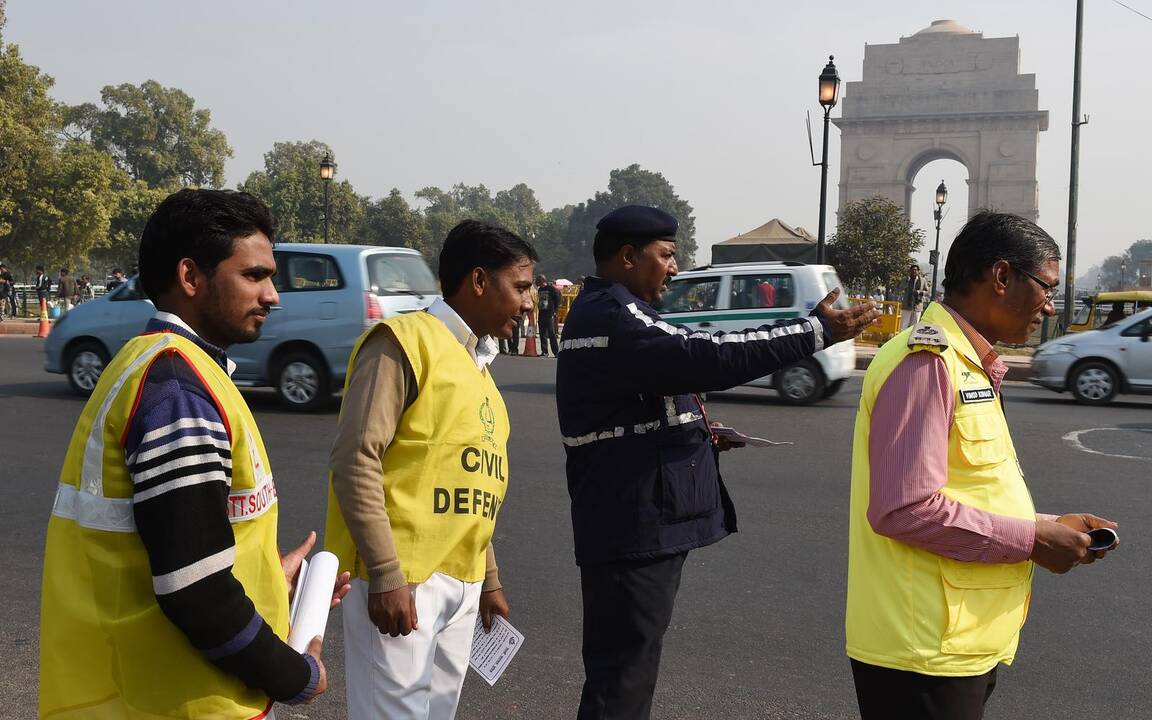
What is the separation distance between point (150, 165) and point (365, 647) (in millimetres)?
100539

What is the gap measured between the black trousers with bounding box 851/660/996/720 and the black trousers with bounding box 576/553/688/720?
2.14 feet

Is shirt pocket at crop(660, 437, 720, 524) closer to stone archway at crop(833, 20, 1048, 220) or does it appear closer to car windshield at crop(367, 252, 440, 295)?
car windshield at crop(367, 252, 440, 295)

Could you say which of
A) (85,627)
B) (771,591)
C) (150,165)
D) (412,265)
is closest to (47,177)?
(412,265)

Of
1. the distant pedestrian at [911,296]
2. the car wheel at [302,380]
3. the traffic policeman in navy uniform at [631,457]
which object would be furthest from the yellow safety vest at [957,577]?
the distant pedestrian at [911,296]

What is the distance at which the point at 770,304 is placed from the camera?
41.8ft

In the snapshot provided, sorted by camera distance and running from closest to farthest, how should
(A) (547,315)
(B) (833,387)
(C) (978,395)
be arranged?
1. (C) (978,395)
2. (B) (833,387)
3. (A) (547,315)

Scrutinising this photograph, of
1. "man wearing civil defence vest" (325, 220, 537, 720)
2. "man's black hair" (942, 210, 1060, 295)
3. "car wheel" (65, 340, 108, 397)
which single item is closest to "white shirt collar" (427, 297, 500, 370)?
"man wearing civil defence vest" (325, 220, 537, 720)

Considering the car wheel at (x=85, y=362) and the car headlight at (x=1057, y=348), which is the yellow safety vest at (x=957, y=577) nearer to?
the car wheel at (x=85, y=362)

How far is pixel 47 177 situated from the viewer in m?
35.5

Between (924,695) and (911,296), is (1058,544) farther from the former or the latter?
(911,296)

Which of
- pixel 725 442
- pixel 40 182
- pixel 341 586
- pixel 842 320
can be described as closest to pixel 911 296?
pixel 725 442

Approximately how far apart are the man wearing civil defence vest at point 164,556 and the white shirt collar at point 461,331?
2.99 ft

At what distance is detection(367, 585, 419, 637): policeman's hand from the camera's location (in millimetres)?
2367

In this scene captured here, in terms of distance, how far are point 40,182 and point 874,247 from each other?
27089 millimetres
